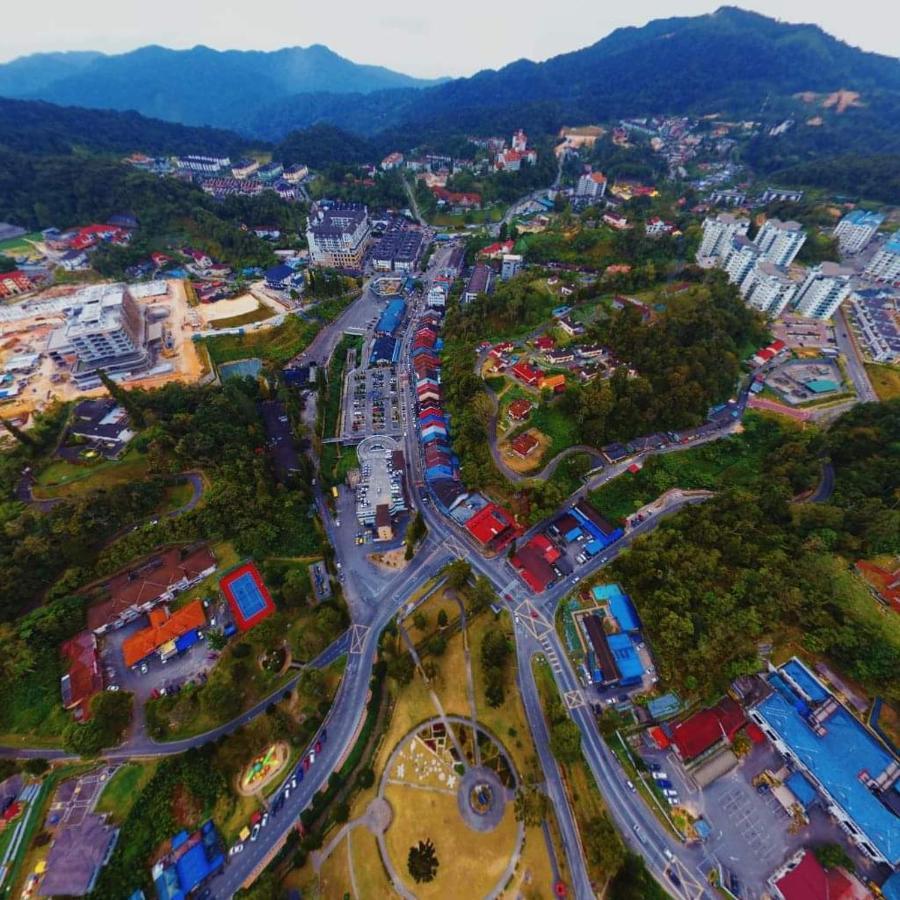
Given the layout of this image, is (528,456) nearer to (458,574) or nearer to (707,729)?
(458,574)

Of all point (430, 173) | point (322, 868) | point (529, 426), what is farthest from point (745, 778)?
point (430, 173)

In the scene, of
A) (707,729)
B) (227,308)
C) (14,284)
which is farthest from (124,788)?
(14,284)

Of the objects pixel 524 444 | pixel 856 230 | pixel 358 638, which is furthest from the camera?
pixel 856 230

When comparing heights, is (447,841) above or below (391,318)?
below

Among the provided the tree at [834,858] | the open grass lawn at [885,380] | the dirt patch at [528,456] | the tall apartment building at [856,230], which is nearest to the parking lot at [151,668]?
the dirt patch at [528,456]

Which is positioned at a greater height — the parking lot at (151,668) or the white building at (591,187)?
the white building at (591,187)

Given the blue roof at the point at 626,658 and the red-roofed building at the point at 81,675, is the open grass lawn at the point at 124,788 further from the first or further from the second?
the blue roof at the point at 626,658

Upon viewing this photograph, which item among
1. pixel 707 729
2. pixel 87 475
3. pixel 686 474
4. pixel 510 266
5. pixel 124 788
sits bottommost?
pixel 124 788
